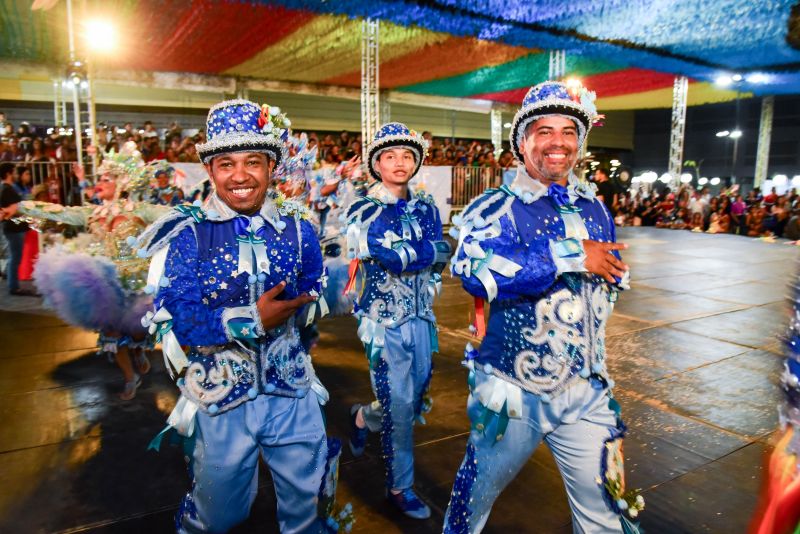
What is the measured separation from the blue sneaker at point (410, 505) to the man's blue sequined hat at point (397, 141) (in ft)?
6.63

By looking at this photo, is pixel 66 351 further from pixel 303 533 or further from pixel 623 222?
pixel 623 222

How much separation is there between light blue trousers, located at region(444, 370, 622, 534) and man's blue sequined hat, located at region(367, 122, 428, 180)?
190 centimetres

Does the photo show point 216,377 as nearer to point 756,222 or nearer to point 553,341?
point 553,341

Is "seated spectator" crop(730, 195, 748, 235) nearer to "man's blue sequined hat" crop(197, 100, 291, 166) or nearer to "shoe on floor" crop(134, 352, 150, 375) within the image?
"shoe on floor" crop(134, 352, 150, 375)

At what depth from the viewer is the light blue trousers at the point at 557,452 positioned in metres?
2.36

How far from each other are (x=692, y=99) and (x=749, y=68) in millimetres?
8155

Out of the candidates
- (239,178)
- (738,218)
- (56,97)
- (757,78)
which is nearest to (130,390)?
(239,178)

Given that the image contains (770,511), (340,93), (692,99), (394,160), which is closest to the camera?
(770,511)

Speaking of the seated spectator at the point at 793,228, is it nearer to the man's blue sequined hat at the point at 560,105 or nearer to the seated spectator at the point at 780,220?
the seated spectator at the point at 780,220

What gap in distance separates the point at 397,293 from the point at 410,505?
1249 mm

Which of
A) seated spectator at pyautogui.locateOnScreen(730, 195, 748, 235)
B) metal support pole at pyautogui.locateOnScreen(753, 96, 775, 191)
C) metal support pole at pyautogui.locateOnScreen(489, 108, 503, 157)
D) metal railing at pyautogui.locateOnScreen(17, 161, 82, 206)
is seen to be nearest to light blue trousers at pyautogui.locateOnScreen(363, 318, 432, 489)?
metal railing at pyautogui.locateOnScreen(17, 161, 82, 206)

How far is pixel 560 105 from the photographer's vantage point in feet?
8.15

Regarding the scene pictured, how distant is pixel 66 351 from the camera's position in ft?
21.9

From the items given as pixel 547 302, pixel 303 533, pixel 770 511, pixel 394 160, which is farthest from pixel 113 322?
pixel 770 511
